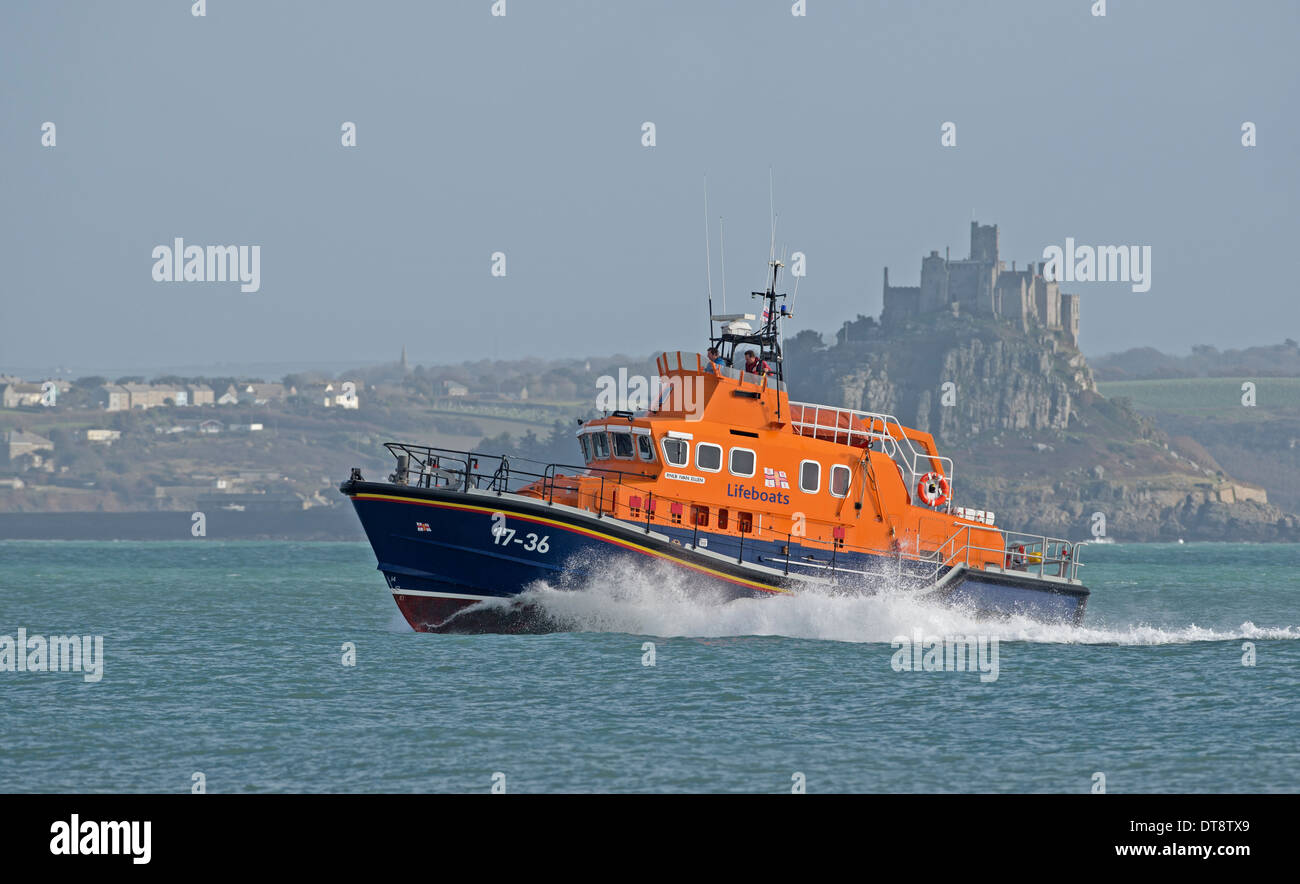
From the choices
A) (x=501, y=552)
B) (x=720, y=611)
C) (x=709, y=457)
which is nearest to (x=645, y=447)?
(x=709, y=457)

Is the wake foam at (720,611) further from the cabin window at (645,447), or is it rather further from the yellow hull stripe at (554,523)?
the cabin window at (645,447)

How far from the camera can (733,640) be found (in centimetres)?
2358

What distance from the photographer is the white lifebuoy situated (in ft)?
83.9

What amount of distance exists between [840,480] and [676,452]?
3.04m

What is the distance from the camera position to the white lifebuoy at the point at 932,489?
25.6 metres

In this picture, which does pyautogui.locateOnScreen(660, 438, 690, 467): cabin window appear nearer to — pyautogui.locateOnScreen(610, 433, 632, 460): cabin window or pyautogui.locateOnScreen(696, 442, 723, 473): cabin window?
pyautogui.locateOnScreen(696, 442, 723, 473): cabin window

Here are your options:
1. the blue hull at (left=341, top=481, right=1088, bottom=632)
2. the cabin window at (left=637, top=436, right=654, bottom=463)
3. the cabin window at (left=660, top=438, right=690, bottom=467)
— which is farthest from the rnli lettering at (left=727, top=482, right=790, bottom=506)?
the cabin window at (left=637, top=436, right=654, bottom=463)

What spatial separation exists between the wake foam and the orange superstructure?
0.97 m

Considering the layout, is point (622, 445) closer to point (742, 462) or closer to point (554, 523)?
point (742, 462)

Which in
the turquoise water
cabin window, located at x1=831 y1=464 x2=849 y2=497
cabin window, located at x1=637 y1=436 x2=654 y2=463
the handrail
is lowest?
the turquoise water

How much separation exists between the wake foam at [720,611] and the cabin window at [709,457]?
1.88 m

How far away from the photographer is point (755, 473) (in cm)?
2419
